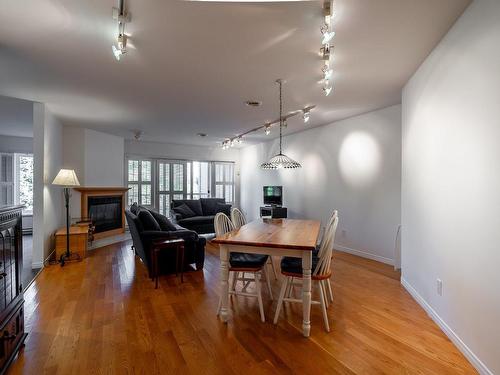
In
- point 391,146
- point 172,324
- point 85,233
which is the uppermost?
point 391,146

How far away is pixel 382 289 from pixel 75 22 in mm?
3969

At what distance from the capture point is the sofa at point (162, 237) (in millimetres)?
3680

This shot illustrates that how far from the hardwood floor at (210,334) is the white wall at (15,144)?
512 cm

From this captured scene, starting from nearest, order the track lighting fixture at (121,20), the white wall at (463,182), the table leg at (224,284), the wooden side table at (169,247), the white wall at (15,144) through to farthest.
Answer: the white wall at (463,182), the track lighting fixture at (121,20), the table leg at (224,284), the wooden side table at (169,247), the white wall at (15,144)

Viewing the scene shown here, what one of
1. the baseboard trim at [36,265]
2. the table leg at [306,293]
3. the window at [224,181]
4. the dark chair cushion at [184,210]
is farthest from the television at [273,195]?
the baseboard trim at [36,265]

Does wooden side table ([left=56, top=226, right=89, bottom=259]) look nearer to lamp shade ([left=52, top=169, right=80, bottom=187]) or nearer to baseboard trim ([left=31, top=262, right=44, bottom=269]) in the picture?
baseboard trim ([left=31, top=262, right=44, bottom=269])

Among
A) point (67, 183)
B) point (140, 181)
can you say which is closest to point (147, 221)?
point (67, 183)

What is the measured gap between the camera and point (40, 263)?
4.10 metres

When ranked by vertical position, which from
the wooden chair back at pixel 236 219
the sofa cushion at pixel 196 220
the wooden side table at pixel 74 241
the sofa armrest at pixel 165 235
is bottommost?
the wooden side table at pixel 74 241

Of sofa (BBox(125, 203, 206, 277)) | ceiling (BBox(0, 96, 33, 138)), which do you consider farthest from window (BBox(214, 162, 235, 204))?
ceiling (BBox(0, 96, 33, 138))

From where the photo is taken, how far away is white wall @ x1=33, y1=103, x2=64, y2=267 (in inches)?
157

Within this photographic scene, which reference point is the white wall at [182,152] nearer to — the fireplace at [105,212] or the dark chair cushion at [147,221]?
the fireplace at [105,212]

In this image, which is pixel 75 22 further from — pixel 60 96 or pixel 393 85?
pixel 393 85

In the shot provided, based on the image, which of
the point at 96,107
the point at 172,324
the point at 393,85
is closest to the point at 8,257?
the point at 172,324
